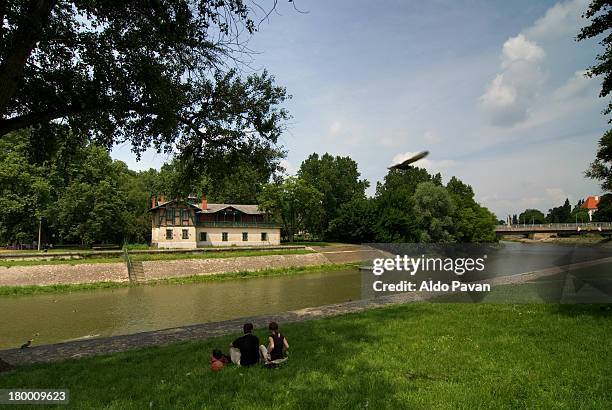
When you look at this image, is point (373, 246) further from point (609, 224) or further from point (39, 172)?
point (609, 224)

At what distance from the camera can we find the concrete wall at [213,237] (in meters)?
54.2

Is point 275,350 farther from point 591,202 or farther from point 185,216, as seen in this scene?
point 591,202

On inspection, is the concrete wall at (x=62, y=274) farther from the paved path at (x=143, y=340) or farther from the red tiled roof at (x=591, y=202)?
the red tiled roof at (x=591, y=202)

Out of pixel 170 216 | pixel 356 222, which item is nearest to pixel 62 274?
pixel 170 216

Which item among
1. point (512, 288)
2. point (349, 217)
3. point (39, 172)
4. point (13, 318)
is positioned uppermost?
point (39, 172)

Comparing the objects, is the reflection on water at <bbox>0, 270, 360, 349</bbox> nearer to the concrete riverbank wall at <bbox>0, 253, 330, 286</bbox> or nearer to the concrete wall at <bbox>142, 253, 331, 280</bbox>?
the concrete riverbank wall at <bbox>0, 253, 330, 286</bbox>

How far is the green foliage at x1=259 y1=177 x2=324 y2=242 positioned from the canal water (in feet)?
99.4

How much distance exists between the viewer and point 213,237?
A: 5781cm

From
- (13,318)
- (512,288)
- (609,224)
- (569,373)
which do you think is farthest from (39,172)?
(609,224)

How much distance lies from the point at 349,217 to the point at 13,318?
56.2 meters

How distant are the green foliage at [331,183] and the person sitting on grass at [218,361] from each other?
67.5m

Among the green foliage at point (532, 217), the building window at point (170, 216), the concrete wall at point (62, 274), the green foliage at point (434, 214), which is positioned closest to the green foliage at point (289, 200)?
the building window at point (170, 216)

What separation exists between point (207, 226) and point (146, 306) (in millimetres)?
34352

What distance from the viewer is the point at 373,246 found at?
2409 inches
